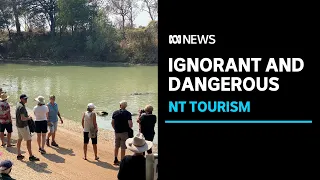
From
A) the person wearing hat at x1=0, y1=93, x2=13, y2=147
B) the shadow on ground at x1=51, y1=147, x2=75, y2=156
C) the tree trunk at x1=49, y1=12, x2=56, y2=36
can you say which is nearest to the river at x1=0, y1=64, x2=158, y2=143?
the shadow on ground at x1=51, y1=147, x2=75, y2=156

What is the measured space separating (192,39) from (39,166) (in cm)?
482

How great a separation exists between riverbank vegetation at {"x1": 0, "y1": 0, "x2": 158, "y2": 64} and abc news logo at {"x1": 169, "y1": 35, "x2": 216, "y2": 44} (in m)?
41.5

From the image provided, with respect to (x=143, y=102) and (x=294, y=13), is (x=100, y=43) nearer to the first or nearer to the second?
(x=143, y=102)

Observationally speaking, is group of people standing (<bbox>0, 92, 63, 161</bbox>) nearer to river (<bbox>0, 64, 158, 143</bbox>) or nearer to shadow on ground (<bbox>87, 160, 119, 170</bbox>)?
shadow on ground (<bbox>87, 160, 119, 170</bbox>)

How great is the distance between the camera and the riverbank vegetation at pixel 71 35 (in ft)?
147

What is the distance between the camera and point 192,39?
2703 millimetres

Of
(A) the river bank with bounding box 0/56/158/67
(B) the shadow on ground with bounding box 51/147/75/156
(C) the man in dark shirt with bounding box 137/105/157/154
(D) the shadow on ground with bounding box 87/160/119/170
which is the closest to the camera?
(C) the man in dark shirt with bounding box 137/105/157/154

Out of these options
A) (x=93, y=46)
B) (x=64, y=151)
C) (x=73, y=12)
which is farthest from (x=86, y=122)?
(x=73, y=12)

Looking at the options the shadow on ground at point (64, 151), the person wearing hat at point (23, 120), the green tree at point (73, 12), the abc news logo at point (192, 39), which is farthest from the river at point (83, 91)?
the green tree at point (73, 12)

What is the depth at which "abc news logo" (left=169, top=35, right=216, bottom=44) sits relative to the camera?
8.86ft

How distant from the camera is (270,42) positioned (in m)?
2.67

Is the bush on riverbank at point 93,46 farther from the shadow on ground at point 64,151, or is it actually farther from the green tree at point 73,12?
the shadow on ground at point 64,151

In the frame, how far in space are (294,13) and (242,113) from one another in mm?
766

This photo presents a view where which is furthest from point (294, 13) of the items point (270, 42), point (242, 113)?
point (242, 113)
